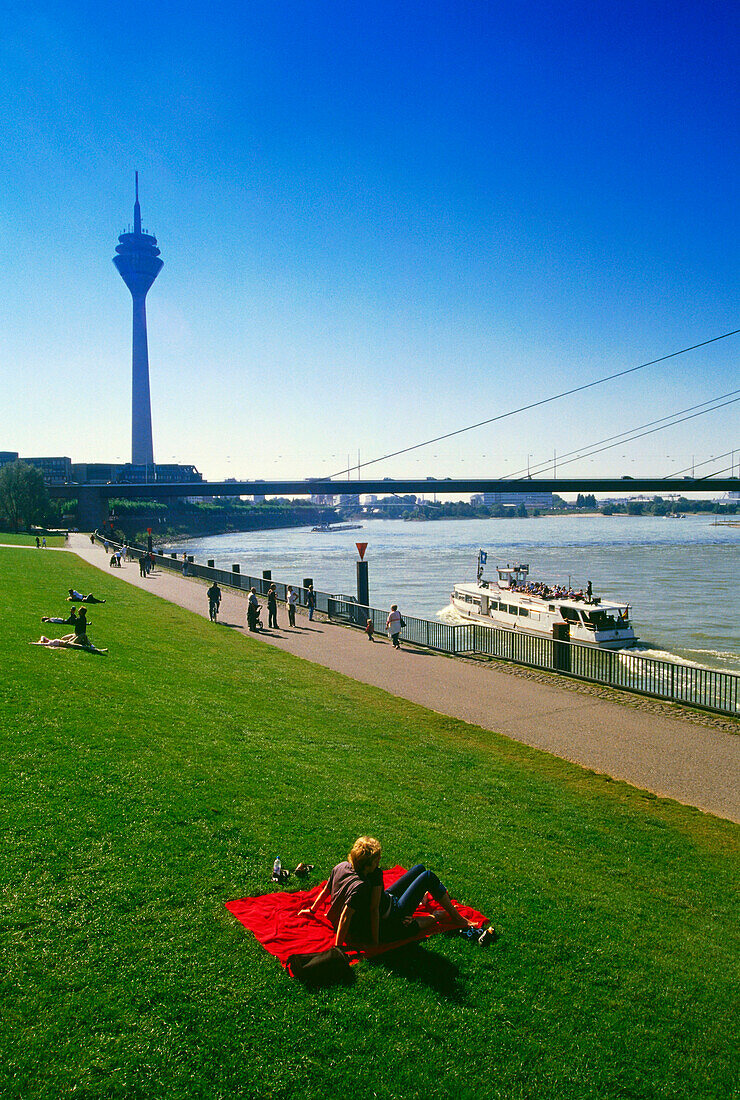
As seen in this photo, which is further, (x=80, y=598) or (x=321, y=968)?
(x=80, y=598)

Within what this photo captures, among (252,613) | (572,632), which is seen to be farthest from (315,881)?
(572,632)

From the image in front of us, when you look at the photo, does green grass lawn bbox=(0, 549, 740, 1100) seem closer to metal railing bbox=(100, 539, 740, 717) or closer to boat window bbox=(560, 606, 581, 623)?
metal railing bbox=(100, 539, 740, 717)

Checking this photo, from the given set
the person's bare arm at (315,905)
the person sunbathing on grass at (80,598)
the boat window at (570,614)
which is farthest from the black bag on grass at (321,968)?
the boat window at (570,614)

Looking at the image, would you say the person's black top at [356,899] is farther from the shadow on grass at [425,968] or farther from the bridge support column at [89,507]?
the bridge support column at [89,507]

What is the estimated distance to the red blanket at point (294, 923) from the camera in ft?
15.6

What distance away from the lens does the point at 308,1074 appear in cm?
379

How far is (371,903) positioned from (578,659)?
13.8 m

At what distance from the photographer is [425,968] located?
474 cm

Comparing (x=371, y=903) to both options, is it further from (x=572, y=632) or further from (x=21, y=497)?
(x=21, y=497)

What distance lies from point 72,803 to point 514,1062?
4138mm

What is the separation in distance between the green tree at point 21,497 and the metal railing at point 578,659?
158 feet

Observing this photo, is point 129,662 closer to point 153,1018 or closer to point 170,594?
point 153,1018

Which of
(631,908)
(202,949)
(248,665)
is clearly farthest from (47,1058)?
(248,665)

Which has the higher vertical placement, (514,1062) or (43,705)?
(43,705)
